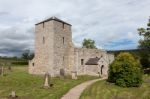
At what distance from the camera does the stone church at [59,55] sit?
41656mm

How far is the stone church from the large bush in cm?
1505

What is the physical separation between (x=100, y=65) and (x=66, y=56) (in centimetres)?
638

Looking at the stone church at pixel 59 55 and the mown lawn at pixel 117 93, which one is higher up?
the stone church at pixel 59 55

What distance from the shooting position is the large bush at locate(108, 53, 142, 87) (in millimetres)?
26469

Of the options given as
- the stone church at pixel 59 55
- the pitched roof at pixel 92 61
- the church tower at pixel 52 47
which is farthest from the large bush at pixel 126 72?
the pitched roof at pixel 92 61

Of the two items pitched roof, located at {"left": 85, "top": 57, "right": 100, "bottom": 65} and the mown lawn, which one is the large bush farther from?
pitched roof, located at {"left": 85, "top": 57, "right": 100, "bottom": 65}

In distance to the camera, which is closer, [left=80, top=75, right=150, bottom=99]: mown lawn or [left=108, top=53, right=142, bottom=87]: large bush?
[left=80, top=75, right=150, bottom=99]: mown lawn

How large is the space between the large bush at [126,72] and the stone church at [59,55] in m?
15.0

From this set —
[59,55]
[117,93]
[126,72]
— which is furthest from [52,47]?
[117,93]

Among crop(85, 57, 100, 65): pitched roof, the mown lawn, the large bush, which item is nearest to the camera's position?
the mown lawn

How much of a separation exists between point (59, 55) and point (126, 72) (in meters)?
17.7

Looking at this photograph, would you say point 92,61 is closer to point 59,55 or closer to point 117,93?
point 59,55

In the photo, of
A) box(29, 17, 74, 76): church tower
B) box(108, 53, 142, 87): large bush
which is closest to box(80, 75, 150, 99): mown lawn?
box(108, 53, 142, 87): large bush

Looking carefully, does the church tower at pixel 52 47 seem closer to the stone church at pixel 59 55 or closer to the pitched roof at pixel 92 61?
the stone church at pixel 59 55
